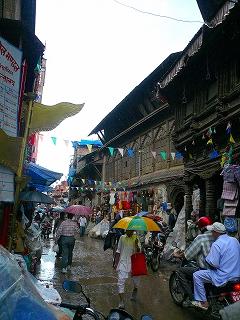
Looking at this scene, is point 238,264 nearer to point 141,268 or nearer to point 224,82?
point 141,268

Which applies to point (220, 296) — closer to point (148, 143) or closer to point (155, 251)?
point (155, 251)

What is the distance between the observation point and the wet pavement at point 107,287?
8072 millimetres

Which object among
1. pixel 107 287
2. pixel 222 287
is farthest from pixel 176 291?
pixel 107 287

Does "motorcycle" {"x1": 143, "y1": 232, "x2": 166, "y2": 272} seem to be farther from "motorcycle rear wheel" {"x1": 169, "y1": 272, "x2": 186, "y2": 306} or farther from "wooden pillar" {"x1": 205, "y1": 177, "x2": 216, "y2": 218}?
"motorcycle rear wheel" {"x1": 169, "y1": 272, "x2": 186, "y2": 306}

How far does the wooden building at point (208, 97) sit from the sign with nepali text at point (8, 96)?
5710 mm

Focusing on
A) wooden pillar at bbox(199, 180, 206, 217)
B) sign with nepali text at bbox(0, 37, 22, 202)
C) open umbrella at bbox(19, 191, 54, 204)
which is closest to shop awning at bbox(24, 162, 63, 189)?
open umbrella at bbox(19, 191, 54, 204)

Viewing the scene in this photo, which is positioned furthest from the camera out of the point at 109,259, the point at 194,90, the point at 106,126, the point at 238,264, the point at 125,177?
the point at 106,126

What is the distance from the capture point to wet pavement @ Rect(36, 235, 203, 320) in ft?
26.5

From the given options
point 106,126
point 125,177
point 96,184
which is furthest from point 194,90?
point 96,184

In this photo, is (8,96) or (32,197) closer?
(8,96)

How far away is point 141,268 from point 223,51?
696cm

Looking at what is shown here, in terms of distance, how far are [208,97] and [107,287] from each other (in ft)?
23.9

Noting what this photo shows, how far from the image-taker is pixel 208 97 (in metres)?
13.5

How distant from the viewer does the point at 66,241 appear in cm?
1257
